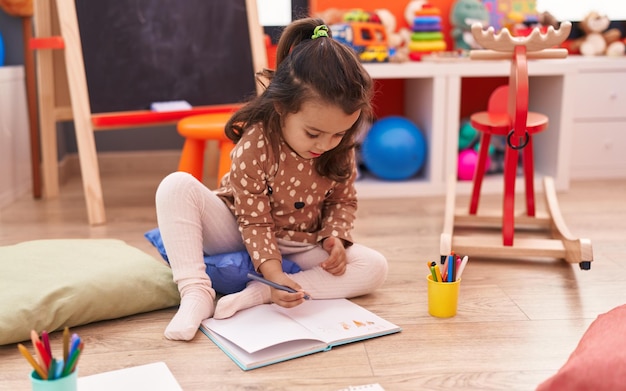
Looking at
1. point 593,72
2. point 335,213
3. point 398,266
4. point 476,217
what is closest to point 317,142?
point 335,213

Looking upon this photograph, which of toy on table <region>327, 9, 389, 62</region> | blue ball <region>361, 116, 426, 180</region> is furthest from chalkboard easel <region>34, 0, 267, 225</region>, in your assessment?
blue ball <region>361, 116, 426, 180</region>

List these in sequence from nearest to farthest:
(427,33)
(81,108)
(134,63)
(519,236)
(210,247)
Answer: (210,247) → (519,236) → (81,108) → (134,63) → (427,33)

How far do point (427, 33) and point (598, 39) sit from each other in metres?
0.72

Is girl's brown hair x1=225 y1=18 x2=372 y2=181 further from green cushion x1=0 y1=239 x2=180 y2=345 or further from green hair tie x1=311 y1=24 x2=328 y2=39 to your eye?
green cushion x1=0 y1=239 x2=180 y2=345

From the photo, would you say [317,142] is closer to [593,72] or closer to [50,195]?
[50,195]

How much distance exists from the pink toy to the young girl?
3.88 ft

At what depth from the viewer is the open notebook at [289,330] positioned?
1.09 m

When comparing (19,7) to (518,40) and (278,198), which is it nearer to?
(278,198)

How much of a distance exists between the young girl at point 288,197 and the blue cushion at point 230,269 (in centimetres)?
3

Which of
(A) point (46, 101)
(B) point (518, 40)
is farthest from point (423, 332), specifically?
(A) point (46, 101)

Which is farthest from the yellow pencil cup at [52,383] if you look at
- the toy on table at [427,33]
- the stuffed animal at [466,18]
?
the stuffed animal at [466,18]

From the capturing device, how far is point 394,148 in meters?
2.39

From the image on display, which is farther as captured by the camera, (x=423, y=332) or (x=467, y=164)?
(x=467, y=164)

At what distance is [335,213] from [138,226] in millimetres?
832
